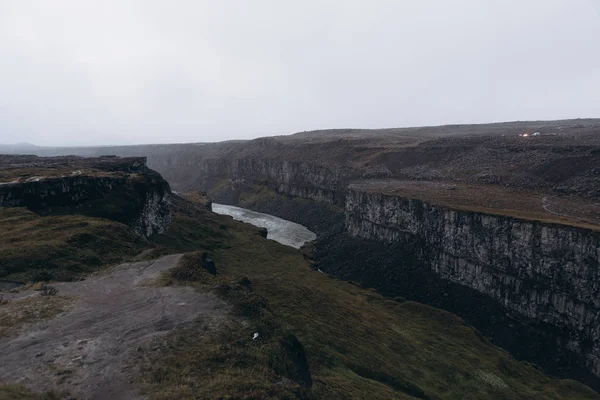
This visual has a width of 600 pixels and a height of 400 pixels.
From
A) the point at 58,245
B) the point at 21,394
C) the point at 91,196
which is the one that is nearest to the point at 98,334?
the point at 21,394

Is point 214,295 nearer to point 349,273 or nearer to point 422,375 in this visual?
point 422,375

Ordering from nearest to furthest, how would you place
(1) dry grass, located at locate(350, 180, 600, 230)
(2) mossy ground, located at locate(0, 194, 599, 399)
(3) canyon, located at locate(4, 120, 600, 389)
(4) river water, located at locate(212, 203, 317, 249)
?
(2) mossy ground, located at locate(0, 194, 599, 399) → (3) canyon, located at locate(4, 120, 600, 389) → (1) dry grass, located at locate(350, 180, 600, 230) → (4) river water, located at locate(212, 203, 317, 249)

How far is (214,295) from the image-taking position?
33375mm

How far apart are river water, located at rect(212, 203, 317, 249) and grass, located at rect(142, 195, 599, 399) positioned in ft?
126

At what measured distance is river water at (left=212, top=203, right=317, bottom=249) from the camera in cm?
11714

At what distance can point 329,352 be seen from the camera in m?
38.9

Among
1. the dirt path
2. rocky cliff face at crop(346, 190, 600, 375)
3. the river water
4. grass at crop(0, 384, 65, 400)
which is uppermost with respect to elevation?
grass at crop(0, 384, 65, 400)

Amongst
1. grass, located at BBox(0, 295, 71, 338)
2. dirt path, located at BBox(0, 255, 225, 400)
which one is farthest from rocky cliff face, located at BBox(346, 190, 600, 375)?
grass, located at BBox(0, 295, 71, 338)

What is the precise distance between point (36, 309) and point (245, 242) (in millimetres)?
62891

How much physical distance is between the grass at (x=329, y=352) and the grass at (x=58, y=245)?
1271 cm

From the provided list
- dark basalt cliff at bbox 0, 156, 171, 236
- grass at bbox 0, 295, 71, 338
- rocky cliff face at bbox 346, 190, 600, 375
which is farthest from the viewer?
dark basalt cliff at bbox 0, 156, 171, 236

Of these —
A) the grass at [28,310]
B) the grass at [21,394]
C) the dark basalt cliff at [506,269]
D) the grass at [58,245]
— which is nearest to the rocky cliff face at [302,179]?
the dark basalt cliff at [506,269]

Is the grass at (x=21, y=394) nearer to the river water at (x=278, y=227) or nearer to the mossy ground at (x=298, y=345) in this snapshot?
the mossy ground at (x=298, y=345)

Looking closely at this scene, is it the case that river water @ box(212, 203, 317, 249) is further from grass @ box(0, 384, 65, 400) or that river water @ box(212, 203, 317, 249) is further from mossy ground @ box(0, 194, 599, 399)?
grass @ box(0, 384, 65, 400)
